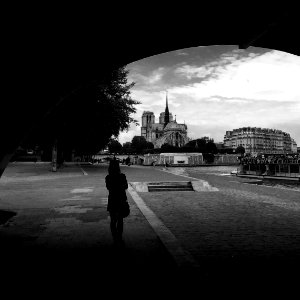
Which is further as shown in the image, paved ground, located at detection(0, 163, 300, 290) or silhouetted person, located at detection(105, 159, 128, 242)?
silhouetted person, located at detection(105, 159, 128, 242)

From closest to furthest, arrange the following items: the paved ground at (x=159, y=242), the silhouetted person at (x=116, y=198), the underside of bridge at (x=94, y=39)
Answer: the paved ground at (x=159, y=242) < the underside of bridge at (x=94, y=39) < the silhouetted person at (x=116, y=198)

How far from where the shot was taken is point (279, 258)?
18.5 feet

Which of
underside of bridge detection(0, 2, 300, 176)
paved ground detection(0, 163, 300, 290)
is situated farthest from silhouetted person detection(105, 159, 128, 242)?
underside of bridge detection(0, 2, 300, 176)

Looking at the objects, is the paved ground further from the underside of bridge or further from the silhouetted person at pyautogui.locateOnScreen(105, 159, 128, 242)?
the underside of bridge

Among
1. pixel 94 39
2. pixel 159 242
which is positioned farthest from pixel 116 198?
pixel 94 39

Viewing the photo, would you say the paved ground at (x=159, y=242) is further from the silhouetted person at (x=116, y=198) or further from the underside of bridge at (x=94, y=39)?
the underside of bridge at (x=94, y=39)

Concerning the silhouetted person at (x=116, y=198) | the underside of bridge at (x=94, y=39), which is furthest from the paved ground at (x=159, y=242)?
A: the underside of bridge at (x=94, y=39)

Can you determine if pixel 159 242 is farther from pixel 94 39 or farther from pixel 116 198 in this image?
pixel 94 39

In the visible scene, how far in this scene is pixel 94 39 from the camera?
5.85 m

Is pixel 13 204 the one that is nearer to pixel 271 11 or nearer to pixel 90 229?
pixel 90 229

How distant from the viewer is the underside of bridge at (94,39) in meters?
5.21

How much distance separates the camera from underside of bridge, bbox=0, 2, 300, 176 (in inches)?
205

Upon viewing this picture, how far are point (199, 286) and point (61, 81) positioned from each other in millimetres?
4648

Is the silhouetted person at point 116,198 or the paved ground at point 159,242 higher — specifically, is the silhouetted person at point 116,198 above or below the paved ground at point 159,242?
above
